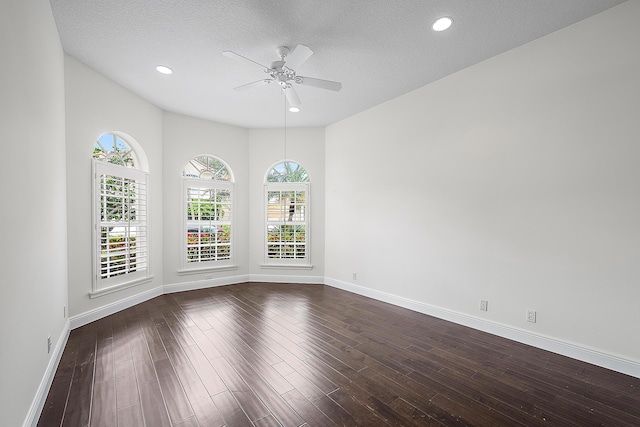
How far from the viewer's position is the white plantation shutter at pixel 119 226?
11.6 ft

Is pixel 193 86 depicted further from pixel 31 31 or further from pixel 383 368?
pixel 383 368

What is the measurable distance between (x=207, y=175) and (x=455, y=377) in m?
4.86

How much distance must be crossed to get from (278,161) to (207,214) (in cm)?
170

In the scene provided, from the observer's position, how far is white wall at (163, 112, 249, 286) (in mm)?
4793

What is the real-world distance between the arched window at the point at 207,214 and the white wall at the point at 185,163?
113 millimetres

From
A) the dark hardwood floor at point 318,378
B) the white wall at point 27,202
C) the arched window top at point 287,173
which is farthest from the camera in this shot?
the arched window top at point 287,173

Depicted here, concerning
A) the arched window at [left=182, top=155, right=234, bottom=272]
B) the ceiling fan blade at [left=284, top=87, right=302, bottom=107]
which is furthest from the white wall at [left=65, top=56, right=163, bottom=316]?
the ceiling fan blade at [left=284, top=87, right=302, bottom=107]

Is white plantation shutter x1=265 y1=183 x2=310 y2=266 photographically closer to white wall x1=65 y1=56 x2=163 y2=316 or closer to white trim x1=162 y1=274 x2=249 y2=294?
white trim x1=162 y1=274 x2=249 y2=294

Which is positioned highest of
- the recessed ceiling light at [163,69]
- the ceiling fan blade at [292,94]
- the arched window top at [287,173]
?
the recessed ceiling light at [163,69]

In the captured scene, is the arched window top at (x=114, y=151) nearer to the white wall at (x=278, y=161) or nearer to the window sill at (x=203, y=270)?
the window sill at (x=203, y=270)

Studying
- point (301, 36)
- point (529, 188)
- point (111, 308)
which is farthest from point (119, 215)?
point (529, 188)

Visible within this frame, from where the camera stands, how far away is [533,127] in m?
2.87

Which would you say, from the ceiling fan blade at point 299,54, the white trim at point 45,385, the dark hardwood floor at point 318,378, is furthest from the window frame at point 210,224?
the ceiling fan blade at point 299,54

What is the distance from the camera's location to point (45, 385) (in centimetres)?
204
